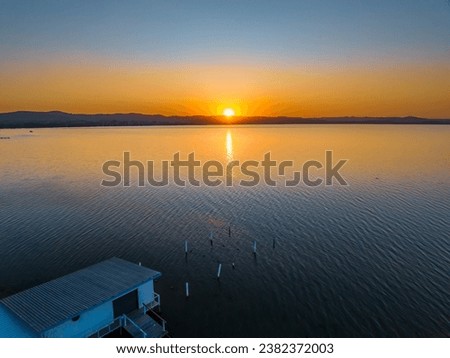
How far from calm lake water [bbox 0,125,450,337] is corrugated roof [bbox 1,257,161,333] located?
5256 millimetres

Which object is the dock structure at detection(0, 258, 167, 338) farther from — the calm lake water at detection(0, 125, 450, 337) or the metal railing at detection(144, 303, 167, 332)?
the calm lake water at detection(0, 125, 450, 337)

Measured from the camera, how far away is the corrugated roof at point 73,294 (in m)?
19.5

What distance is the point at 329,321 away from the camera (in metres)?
25.2

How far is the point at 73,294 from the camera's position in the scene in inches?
861

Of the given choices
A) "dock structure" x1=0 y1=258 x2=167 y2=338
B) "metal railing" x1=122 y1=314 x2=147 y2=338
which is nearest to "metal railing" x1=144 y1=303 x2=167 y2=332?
"dock structure" x1=0 y1=258 x2=167 y2=338

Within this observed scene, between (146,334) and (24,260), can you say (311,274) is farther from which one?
(24,260)

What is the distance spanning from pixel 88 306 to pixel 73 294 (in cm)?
222

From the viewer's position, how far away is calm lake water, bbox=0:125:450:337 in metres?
25.9

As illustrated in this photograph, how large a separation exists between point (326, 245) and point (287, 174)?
45.6 meters

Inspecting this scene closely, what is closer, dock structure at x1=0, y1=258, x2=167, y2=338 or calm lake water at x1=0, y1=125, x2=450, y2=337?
dock structure at x1=0, y1=258, x2=167, y2=338

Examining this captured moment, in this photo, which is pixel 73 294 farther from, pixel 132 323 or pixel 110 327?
pixel 132 323

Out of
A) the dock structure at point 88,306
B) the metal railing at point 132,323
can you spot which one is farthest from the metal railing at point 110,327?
the metal railing at point 132,323

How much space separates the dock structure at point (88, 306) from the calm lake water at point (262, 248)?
127 inches
